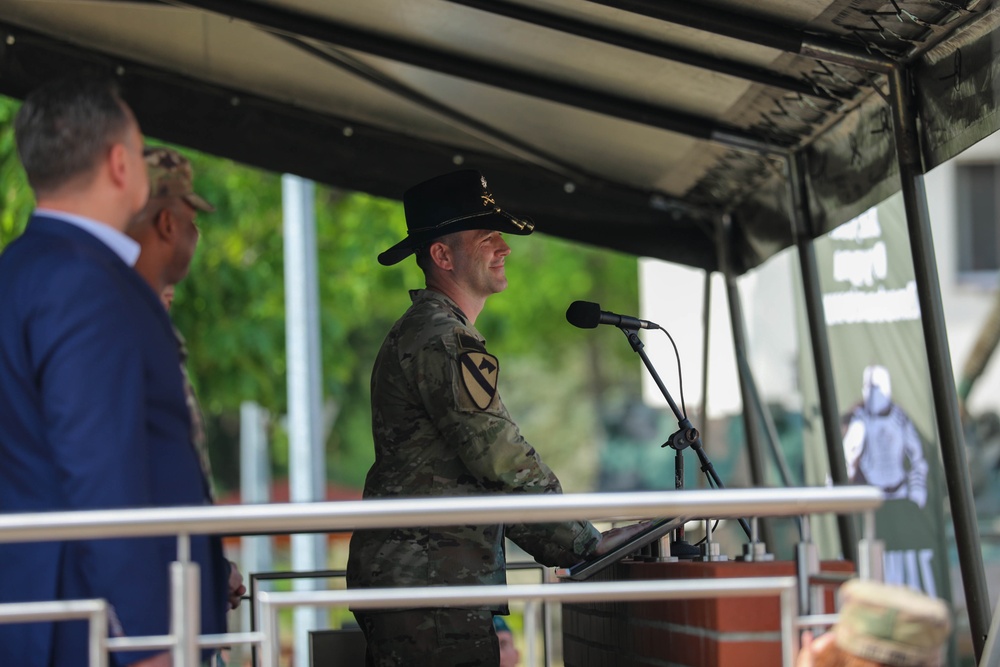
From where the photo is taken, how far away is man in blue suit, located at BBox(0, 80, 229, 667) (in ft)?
8.24

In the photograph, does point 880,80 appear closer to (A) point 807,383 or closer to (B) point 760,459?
(A) point 807,383

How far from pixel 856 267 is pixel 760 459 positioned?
1.77m

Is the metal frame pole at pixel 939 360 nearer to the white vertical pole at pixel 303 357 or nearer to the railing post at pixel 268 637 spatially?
the railing post at pixel 268 637

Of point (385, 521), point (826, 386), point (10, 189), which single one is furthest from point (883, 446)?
point (10, 189)

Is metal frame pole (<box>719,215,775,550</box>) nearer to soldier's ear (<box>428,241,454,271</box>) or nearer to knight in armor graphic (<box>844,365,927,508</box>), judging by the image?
knight in armor graphic (<box>844,365,927,508</box>)

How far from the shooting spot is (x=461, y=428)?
362cm

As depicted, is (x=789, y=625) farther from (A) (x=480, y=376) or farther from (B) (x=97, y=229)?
(B) (x=97, y=229)

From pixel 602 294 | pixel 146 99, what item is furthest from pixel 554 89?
pixel 602 294

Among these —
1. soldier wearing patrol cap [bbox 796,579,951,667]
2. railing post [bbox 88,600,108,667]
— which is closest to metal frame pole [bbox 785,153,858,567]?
soldier wearing patrol cap [bbox 796,579,951,667]

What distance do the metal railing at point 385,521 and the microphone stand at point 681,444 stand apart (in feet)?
3.61

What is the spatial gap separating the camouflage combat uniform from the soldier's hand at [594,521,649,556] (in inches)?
1.0

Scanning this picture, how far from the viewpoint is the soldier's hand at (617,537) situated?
11.7 ft

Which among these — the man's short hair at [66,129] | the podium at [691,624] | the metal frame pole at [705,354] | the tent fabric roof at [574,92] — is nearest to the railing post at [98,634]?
the man's short hair at [66,129]

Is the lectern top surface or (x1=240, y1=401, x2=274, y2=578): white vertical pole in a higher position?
(x1=240, y1=401, x2=274, y2=578): white vertical pole
